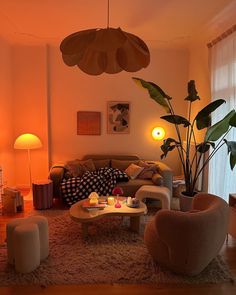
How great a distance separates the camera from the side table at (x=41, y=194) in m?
4.06

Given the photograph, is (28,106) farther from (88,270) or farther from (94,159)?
(88,270)

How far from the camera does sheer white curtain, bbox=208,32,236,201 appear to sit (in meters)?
3.41

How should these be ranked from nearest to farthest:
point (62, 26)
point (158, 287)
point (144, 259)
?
point (158, 287)
point (144, 259)
point (62, 26)

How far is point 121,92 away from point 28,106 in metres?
1.97

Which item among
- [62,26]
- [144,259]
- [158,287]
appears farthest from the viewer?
[62,26]

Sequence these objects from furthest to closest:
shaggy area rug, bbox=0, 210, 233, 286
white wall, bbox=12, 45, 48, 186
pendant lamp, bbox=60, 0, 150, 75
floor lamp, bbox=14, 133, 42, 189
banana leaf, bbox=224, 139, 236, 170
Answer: white wall, bbox=12, 45, 48, 186 < floor lamp, bbox=14, 133, 42, 189 < banana leaf, bbox=224, 139, 236, 170 < shaggy area rug, bbox=0, 210, 233, 286 < pendant lamp, bbox=60, 0, 150, 75

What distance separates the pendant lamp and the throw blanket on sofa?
2.15 meters

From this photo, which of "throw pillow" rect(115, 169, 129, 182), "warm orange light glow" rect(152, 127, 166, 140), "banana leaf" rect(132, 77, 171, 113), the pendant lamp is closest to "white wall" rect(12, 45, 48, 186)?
"throw pillow" rect(115, 169, 129, 182)

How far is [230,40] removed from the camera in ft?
11.4

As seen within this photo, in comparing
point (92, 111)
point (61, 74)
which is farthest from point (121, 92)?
point (61, 74)

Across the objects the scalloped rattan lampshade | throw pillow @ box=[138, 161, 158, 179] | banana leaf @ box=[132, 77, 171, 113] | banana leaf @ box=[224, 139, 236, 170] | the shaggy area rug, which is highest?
the scalloped rattan lampshade

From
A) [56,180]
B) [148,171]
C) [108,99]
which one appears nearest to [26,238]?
[56,180]

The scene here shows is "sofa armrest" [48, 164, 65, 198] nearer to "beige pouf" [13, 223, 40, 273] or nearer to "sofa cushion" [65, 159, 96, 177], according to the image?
"sofa cushion" [65, 159, 96, 177]

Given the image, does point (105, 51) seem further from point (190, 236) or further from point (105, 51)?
point (190, 236)
